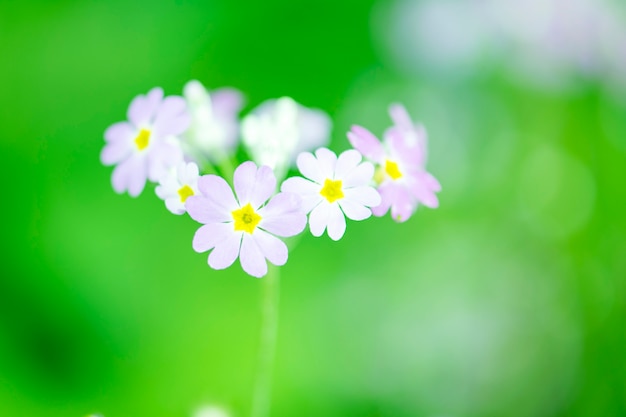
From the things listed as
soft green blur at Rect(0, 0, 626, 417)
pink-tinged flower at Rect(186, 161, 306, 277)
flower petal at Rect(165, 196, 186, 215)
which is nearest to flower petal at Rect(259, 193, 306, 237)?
pink-tinged flower at Rect(186, 161, 306, 277)

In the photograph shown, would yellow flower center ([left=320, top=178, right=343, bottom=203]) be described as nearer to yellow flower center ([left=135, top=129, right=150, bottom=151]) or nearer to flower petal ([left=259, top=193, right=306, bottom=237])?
flower petal ([left=259, top=193, right=306, bottom=237])

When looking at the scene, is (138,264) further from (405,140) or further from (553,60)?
(553,60)

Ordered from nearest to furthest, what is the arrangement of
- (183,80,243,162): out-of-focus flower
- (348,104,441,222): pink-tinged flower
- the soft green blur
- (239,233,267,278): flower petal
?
(239,233,267,278): flower petal, (348,104,441,222): pink-tinged flower, (183,80,243,162): out-of-focus flower, the soft green blur

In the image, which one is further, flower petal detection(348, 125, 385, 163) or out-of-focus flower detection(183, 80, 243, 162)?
out-of-focus flower detection(183, 80, 243, 162)

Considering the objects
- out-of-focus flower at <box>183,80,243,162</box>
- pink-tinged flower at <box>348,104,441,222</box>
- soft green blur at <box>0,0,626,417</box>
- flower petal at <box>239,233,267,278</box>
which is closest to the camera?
flower petal at <box>239,233,267,278</box>

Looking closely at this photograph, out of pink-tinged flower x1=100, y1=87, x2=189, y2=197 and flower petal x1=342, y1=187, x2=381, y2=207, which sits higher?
pink-tinged flower x1=100, y1=87, x2=189, y2=197

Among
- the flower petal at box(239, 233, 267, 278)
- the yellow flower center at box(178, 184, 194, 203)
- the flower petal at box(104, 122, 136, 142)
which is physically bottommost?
the flower petal at box(239, 233, 267, 278)

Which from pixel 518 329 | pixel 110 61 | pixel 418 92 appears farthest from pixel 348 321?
pixel 110 61

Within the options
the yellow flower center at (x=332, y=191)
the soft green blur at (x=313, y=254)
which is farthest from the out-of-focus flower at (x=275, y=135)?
the soft green blur at (x=313, y=254)

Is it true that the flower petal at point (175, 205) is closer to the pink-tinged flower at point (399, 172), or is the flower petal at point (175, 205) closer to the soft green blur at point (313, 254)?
the pink-tinged flower at point (399, 172)
